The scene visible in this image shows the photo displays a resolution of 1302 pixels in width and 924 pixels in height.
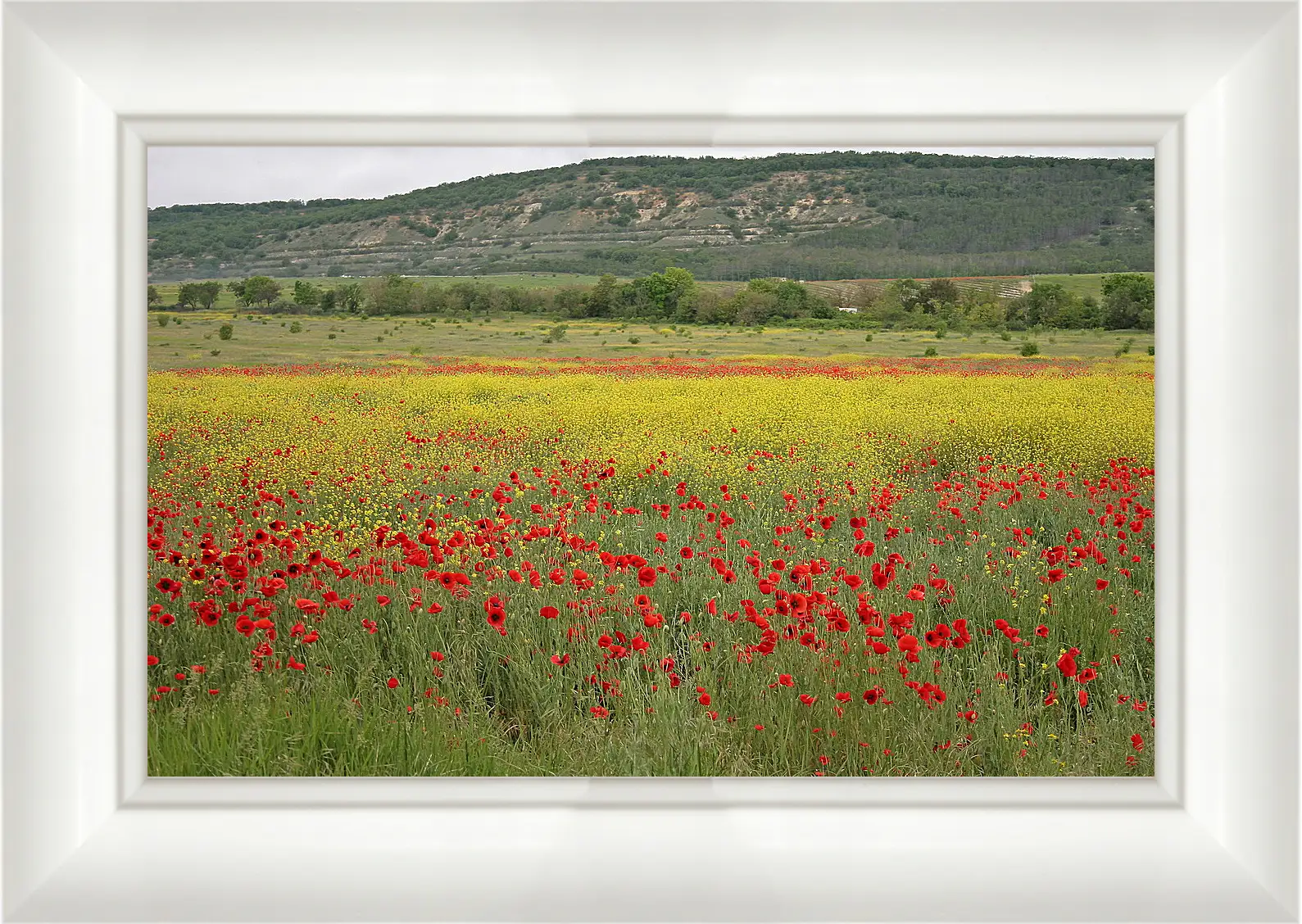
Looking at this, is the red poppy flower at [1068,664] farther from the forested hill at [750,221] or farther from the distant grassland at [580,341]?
the forested hill at [750,221]

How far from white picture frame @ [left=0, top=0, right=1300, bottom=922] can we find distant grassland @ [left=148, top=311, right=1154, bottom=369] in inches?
68.3

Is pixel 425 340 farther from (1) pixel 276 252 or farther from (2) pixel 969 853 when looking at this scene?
(2) pixel 969 853

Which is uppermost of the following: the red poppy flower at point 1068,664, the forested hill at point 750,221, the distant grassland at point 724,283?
the forested hill at point 750,221

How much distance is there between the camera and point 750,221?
10.9 ft

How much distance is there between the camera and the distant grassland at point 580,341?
3.16 m

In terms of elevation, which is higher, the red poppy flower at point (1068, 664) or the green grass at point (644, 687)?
the red poppy flower at point (1068, 664)

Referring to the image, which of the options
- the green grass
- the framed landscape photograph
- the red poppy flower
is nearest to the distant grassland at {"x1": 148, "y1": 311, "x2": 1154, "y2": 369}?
the framed landscape photograph

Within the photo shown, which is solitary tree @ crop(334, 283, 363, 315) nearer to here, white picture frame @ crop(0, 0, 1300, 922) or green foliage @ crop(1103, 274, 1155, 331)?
white picture frame @ crop(0, 0, 1300, 922)

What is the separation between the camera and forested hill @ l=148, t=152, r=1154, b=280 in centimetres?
313
